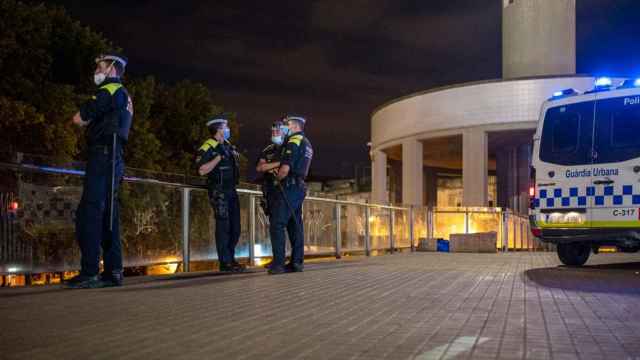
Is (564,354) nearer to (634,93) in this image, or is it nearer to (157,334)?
(157,334)

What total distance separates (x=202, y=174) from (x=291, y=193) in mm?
1057

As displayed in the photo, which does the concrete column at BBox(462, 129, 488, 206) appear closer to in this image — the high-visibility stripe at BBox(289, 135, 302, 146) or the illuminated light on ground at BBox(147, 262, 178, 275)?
the high-visibility stripe at BBox(289, 135, 302, 146)

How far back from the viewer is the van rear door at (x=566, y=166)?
9.57m

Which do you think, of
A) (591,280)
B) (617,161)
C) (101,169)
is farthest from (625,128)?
(101,169)

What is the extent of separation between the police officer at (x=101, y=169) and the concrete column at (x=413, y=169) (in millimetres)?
35855

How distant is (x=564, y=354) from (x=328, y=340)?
3.66ft

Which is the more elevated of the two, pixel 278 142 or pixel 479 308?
pixel 278 142

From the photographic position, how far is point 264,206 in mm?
9211

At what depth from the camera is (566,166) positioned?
9.78 m

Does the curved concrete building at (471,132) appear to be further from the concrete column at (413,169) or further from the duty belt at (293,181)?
the duty belt at (293,181)

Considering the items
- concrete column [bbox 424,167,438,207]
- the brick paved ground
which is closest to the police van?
the brick paved ground

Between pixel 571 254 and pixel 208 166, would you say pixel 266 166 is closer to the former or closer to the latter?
pixel 208 166

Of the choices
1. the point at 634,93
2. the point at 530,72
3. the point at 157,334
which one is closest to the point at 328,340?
the point at 157,334

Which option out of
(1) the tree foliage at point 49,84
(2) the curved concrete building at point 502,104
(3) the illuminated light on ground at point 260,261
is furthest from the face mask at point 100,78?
(2) the curved concrete building at point 502,104
